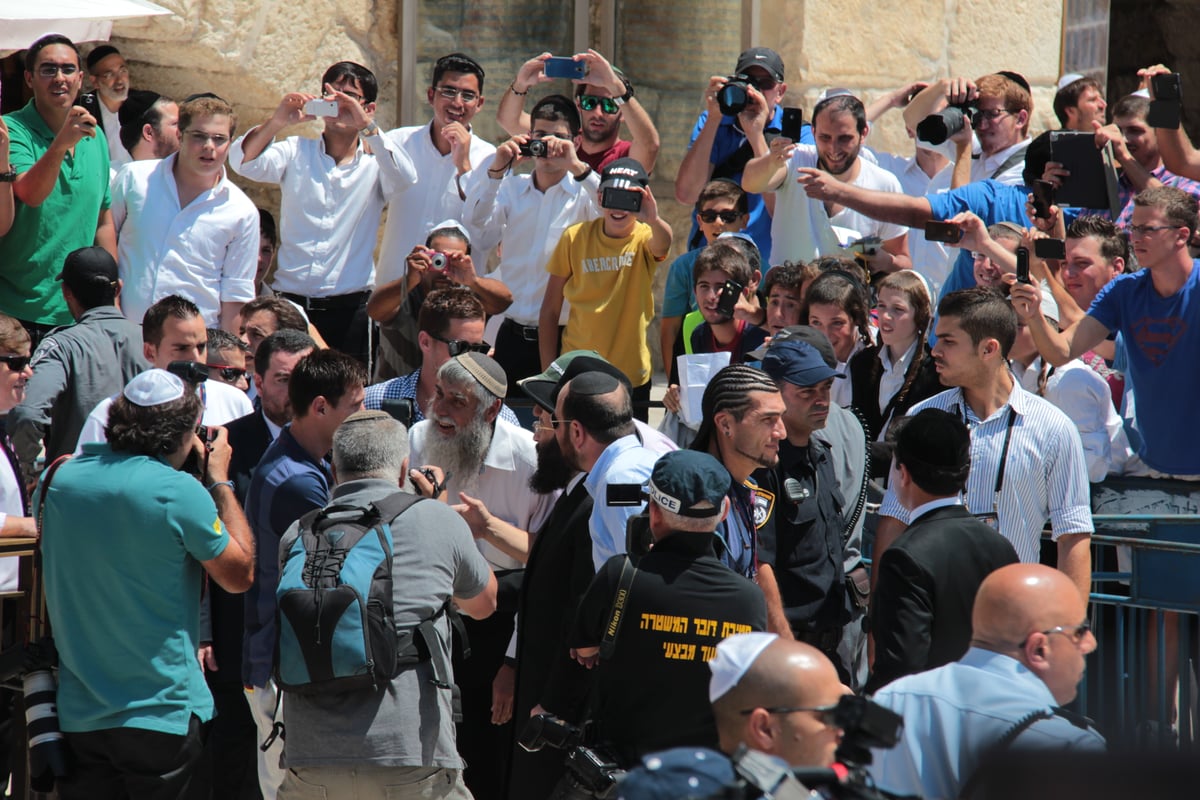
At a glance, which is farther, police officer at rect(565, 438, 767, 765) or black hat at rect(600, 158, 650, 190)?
black hat at rect(600, 158, 650, 190)

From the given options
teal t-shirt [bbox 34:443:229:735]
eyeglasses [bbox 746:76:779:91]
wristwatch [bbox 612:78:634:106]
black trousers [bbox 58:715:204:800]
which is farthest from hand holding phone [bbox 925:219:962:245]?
black trousers [bbox 58:715:204:800]

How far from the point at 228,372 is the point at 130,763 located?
2.26 metres

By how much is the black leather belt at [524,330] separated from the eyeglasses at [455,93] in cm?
127

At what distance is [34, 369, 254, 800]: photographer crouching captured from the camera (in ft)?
13.6

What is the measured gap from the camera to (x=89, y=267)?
19.8ft

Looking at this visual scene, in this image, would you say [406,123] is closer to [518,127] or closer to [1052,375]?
[518,127]

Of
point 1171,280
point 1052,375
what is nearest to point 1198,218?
point 1171,280

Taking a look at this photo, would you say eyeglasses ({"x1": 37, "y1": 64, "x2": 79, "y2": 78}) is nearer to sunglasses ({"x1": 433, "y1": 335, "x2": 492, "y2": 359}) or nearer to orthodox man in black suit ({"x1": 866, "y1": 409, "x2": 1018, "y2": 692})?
sunglasses ({"x1": 433, "y1": 335, "x2": 492, "y2": 359})

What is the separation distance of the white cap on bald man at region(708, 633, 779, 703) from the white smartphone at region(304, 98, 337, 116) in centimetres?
506

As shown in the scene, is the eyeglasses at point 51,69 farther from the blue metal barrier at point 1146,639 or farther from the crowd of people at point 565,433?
the blue metal barrier at point 1146,639

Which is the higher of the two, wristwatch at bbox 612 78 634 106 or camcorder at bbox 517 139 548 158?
wristwatch at bbox 612 78 634 106

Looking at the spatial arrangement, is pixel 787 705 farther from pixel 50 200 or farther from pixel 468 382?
pixel 50 200

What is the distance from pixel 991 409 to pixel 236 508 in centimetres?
244

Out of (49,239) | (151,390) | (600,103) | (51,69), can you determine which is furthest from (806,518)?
(51,69)
